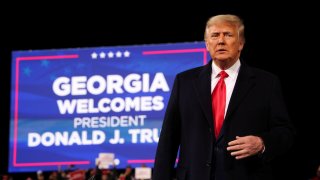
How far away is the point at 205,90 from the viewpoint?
7.81 ft

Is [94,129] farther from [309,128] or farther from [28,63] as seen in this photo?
[309,128]

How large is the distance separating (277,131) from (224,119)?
0.59 feet

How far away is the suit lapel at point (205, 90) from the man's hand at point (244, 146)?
5.8 inches

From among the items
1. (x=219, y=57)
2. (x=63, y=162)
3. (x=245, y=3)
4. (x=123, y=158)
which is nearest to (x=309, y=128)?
(x=245, y=3)

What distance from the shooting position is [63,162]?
11.9 m

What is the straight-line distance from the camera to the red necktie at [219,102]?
2314 mm

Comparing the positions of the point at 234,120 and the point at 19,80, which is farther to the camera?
the point at 19,80

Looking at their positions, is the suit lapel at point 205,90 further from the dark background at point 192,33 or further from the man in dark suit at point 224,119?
the dark background at point 192,33

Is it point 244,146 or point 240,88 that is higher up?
point 240,88

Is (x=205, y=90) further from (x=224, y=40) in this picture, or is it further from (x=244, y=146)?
(x=244, y=146)

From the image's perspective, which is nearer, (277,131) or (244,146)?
(244,146)

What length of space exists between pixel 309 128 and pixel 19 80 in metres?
5.71

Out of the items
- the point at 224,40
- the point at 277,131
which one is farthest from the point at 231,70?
the point at 277,131

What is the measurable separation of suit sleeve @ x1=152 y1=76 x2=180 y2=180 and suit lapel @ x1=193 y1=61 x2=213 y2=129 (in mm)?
90
